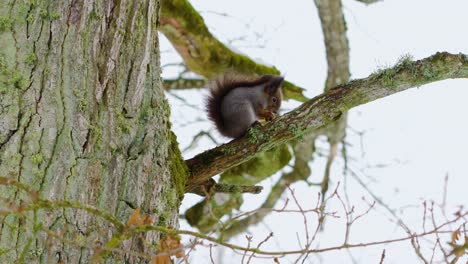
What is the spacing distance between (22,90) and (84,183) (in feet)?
1.23

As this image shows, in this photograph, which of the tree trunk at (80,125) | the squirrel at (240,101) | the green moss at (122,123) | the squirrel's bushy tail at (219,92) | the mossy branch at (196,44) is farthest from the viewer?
the mossy branch at (196,44)

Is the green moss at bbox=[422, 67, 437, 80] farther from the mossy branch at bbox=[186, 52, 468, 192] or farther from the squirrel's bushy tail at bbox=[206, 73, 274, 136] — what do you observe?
the squirrel's bushy tail at bbox=[206, 73, 274, 136]

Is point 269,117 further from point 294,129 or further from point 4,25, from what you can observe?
point 4,25

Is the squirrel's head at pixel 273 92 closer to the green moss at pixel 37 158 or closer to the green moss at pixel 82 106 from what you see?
the green moss at pixel 82 106

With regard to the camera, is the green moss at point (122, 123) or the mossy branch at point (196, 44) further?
the mossy branch at point (196, 44)

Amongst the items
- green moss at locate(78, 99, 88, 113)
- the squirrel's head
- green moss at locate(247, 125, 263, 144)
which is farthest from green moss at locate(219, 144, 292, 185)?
green moss at locate(78, 99, 88, 113)

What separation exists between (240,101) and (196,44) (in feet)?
3.85

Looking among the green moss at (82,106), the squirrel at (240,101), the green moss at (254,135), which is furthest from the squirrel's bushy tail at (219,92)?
the green moss at (82,106)

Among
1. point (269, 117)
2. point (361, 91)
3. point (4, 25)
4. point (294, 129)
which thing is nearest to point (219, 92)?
point (269, 117)

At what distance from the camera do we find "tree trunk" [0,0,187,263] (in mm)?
2178

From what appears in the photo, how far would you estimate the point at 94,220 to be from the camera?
7.39ft

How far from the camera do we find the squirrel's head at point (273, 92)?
378cm

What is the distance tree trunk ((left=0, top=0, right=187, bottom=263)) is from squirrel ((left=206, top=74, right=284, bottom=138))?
2.23 ft

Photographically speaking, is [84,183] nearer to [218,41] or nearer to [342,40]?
[218,41]
